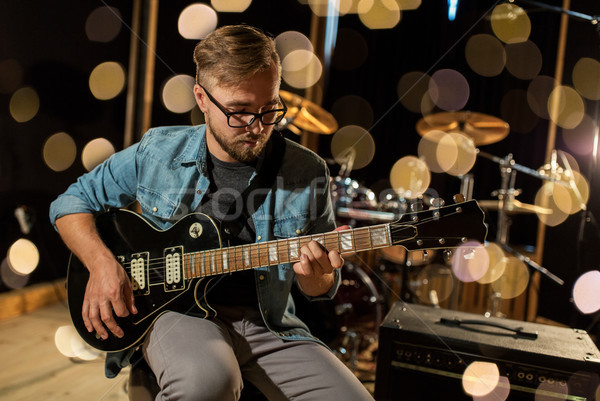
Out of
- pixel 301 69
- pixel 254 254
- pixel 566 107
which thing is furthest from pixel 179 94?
pixel 566 107

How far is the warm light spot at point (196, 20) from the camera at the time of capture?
141 inches

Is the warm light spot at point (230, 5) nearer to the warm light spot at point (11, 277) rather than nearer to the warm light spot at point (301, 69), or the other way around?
the warm light spot at point (301, 69)

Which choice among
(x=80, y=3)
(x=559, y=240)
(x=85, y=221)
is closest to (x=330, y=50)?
(x=80, y=3)

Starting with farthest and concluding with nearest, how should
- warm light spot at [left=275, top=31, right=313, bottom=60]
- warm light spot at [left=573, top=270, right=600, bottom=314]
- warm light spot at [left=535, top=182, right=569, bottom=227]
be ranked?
1. warm light spot at [left=275, top=31, right=313, bottom=60]
2. warm light spot at [left=535, top=182, right=569, bottom=227]
3. warm light spot at [left=573, top=270, right=600, bottom=314]

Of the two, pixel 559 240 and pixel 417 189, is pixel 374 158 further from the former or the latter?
pixel 559 240

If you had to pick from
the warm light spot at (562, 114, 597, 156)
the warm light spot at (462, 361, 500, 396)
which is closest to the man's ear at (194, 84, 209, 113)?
the warm light spot at (462, 361, 500, 396)

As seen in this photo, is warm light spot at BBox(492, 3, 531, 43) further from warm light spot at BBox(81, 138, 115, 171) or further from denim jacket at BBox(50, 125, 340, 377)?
warm light spot at BBox(81, 138, 115, 171)

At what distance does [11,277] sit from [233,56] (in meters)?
2.68

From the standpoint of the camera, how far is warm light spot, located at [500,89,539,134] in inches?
179

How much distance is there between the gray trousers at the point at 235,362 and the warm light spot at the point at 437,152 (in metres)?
3.97

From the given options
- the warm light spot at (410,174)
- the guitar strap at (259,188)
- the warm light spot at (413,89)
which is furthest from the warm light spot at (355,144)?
the guitar strap at (259,188)

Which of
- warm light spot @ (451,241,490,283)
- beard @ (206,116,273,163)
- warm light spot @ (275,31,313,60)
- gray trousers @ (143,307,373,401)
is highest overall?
warm light spot @ (275,31,313,60)

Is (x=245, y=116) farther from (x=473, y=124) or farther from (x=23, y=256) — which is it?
(x=473, y=124)

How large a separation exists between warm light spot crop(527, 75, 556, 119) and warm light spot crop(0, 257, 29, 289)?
16.6 ft
